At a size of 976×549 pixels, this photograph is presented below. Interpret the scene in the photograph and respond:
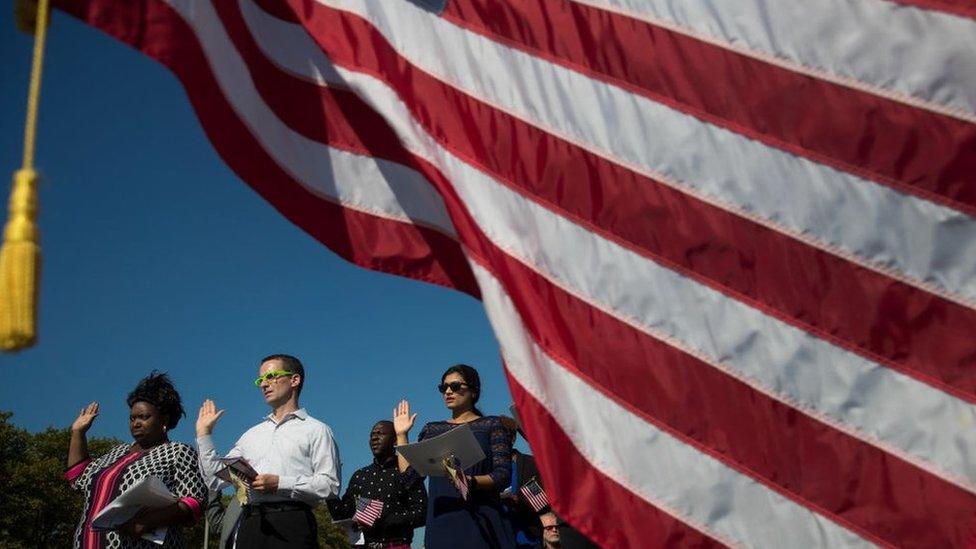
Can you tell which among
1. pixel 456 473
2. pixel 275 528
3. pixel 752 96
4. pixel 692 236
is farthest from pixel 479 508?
pixel 752 96

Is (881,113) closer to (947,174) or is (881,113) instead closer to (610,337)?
(947,174)

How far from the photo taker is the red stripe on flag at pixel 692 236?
241cm

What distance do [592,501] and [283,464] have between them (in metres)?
4.31

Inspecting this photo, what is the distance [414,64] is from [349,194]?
1.67 feet

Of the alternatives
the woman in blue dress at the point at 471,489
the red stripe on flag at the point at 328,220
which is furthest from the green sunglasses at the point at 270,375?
the red stripe on flag at the point at 328,220

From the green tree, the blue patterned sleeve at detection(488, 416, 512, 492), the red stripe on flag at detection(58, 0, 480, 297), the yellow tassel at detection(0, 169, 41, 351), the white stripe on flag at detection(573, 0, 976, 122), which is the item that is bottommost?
the green tree

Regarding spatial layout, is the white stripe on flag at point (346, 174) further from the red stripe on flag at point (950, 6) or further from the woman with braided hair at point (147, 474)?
the woman with braided hair at point (147, 474)

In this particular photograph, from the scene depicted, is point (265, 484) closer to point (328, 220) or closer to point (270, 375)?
point (270, 375)

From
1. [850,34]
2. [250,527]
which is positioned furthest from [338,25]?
[250,527]

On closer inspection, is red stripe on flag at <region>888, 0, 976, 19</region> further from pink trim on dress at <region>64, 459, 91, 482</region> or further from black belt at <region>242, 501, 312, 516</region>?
pink trim on dress at <region>64, 459, 91, 482</region>

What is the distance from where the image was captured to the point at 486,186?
2.77 metres

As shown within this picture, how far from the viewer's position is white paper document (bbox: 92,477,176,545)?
5.69m

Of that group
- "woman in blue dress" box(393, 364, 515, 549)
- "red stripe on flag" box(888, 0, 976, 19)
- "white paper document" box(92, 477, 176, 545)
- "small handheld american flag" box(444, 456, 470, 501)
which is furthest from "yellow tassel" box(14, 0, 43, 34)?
"woman in blue dress" box(393, 364, 515, 549)

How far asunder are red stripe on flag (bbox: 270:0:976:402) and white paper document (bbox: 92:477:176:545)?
11.5 ft
